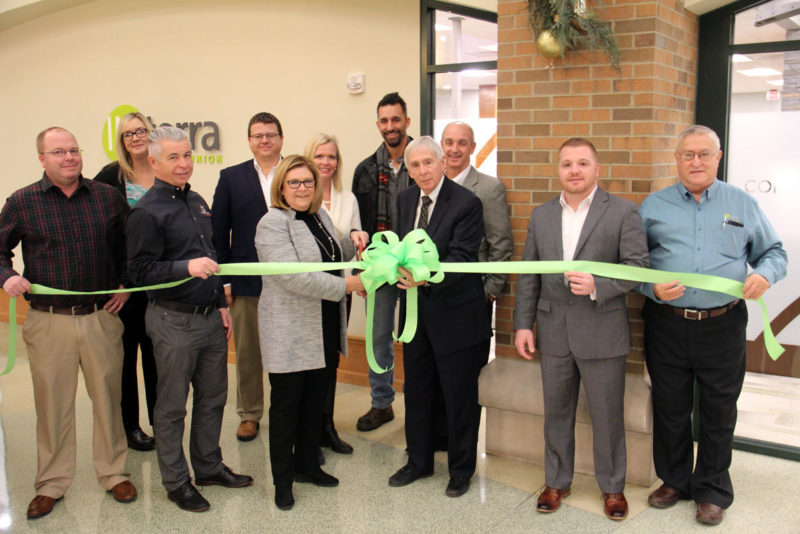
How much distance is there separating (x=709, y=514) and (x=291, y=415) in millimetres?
2078

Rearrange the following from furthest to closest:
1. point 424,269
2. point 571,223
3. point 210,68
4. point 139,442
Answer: point 210,68
point 139,442
point 571,223
point 424,269

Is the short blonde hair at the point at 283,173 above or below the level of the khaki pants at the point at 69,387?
above

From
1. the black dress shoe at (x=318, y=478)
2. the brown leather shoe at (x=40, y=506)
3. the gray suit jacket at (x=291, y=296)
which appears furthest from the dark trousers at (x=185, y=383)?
the brown leather shoe at (x=40, y=506)

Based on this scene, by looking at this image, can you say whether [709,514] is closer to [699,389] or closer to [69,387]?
[699,389]

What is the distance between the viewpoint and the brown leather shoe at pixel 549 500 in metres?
3.54

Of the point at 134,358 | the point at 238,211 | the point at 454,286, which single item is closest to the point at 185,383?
the point at 134,358

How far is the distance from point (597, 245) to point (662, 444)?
3.60 ft

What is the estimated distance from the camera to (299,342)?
3.46 m

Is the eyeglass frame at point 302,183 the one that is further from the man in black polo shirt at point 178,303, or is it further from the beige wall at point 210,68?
the beige wall at point 210,68

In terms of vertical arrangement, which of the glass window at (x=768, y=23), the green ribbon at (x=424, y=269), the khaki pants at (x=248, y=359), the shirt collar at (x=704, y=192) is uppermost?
the glass window at (x=768, y=23)

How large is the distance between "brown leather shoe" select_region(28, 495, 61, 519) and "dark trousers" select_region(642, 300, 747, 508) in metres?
3.11

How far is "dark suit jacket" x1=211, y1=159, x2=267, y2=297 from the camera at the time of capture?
4.38m

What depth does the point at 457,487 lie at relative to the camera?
3.73 m

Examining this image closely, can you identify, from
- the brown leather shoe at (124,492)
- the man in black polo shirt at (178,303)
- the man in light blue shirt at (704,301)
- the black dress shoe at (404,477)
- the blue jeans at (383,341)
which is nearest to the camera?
the man in light blue shirt at (704,301)
